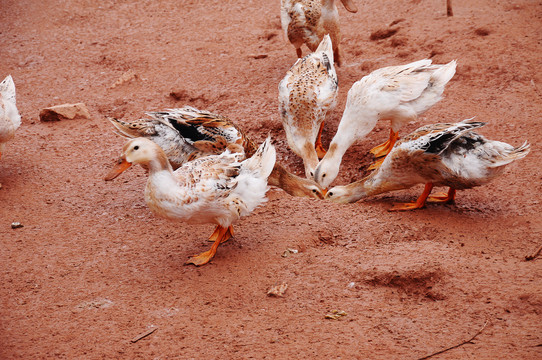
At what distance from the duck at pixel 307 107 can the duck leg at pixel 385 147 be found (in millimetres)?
712

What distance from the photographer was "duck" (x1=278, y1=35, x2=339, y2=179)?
6758mm

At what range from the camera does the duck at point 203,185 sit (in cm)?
462

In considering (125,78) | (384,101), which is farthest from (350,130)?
(125,78)

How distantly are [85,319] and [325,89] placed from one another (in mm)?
3975

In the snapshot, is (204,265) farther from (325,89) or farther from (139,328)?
(325,89)

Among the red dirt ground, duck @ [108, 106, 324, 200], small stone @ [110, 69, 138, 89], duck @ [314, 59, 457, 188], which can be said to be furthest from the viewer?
small stone @ [110, 69, 138, 89]

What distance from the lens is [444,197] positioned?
19.8 ft

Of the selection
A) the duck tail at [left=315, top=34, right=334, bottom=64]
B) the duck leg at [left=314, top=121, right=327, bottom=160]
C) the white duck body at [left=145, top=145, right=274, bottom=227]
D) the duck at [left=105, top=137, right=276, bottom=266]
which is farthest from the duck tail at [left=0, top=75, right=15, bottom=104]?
the duck tail at [left=315, top=34, right=334, bottom=64]

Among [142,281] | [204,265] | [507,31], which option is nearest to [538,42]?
[507,31]

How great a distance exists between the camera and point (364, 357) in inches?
145

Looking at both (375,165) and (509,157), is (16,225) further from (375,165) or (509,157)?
(509,157)

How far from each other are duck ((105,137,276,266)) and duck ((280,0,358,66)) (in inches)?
137

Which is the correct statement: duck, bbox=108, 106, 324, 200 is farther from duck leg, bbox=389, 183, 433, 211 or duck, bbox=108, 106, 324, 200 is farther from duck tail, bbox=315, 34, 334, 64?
duck tail, bbox=315, 34, 334, 64

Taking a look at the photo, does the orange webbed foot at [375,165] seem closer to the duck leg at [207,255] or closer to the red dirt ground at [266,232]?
the red dirt ground at [266,232]
